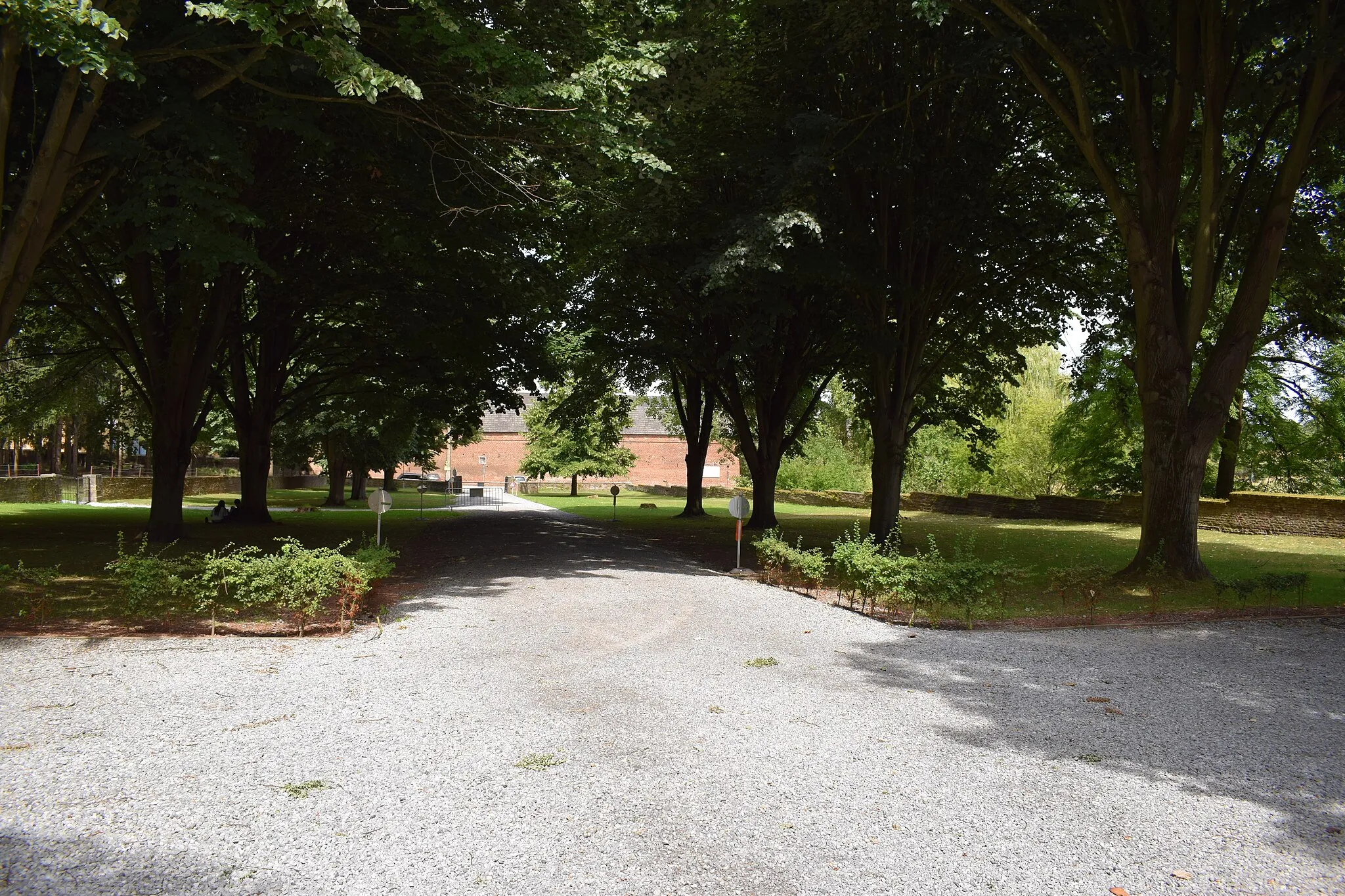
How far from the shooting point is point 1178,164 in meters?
14.0

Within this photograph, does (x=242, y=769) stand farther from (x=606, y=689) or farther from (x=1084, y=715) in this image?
(x=1084, y=715)

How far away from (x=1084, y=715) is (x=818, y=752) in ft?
7.69

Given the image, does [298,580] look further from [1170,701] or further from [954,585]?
[1170,701]

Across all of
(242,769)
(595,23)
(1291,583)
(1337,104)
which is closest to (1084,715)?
(242,769)

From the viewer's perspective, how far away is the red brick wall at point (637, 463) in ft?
271

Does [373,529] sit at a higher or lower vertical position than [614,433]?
lower

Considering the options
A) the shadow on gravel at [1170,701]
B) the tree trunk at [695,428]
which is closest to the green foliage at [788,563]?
the shadow on gravel at [1170,701]

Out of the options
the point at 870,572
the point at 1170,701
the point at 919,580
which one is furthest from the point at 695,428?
the point at 1170,701

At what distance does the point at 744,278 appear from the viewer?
14758 mm

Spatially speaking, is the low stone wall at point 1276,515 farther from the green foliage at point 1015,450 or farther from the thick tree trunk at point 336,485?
the thick tree trunk at point 336,485

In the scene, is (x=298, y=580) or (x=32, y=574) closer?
(x=298, y=580)

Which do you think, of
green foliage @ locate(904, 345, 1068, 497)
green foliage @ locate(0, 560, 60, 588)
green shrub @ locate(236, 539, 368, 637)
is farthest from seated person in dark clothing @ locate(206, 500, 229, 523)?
green foliage @ locate(904, 345, 1068, 497)

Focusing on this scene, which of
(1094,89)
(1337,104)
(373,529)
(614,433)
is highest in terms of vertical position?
(1094,89)

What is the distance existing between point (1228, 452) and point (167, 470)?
32.4m
